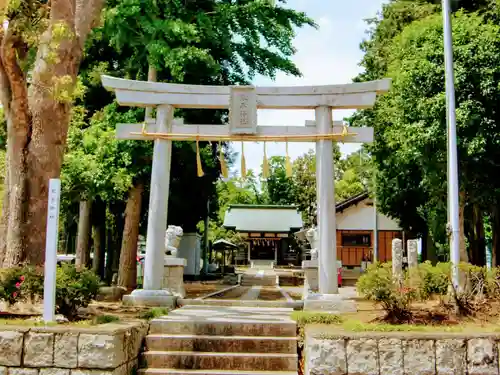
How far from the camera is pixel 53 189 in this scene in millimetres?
7297

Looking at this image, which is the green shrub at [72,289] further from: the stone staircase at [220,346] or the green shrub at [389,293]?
the green shrub at [389,293]

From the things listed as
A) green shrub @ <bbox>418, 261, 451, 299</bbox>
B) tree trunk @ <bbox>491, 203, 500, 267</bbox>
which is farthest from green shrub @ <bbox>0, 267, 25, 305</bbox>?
tree trunk @ <bbox>491, 203, 500, 267</bbox>

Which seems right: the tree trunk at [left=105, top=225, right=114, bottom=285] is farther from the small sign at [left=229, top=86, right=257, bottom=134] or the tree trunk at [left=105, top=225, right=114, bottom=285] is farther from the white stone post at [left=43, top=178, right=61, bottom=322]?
the white stone post at [left=43, top=178, right=61, bottom=322]

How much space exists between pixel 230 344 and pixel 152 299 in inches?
119

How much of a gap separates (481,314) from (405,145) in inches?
325

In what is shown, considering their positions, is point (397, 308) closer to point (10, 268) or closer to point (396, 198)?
point (10, 268)

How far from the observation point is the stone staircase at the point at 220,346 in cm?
725

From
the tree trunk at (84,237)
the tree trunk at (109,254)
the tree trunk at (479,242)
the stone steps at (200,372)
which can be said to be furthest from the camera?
the tree trunk at (109,254)

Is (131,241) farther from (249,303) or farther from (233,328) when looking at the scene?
(233,328)

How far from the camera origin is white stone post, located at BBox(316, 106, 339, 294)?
33.0ft

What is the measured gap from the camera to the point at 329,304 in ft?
31.9

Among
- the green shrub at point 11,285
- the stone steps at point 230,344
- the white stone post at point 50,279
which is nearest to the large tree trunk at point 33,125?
the green shrub at point 11,285

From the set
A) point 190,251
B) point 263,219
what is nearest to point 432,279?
point 190,251

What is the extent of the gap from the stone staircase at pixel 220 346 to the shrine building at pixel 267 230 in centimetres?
2972
